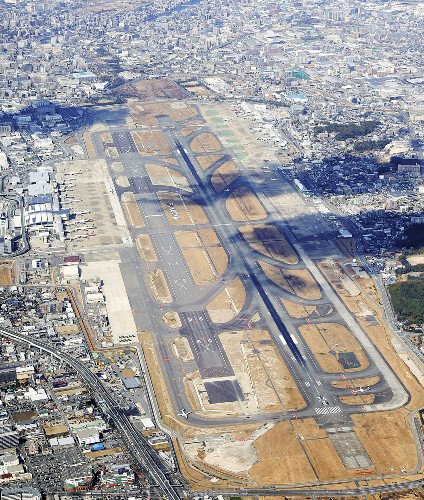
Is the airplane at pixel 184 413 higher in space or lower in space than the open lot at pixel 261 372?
higher

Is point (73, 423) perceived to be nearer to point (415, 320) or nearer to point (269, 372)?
point (269, 372)

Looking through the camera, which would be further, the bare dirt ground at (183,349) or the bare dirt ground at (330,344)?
the bare dirt ground at (183,349)

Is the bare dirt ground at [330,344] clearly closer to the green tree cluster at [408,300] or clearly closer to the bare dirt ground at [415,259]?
the green tree cluster at [408,300]

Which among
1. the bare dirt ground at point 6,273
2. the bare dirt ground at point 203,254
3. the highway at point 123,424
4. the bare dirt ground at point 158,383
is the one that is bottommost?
the bare dirt ground at point 203,254

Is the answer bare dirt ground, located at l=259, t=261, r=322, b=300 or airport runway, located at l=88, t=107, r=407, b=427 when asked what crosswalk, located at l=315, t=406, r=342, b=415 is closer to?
airport runway, located at l=88, t=107, r=407, b=427

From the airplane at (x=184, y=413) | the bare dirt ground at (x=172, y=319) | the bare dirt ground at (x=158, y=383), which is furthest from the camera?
the bare dirt ground at (x=172, y=319)

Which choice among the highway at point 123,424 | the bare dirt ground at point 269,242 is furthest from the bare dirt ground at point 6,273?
the bare dirt ground at point 269,242

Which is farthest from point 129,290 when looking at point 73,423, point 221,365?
point 73,423

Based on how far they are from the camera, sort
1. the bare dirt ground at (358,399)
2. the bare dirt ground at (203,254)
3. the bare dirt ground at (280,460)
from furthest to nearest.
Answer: the bare dirt ground at (203,254) < the bare dirt ground at (358,399) < the bare dirt ground at (280,460)

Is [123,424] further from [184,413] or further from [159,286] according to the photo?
[159,286]
